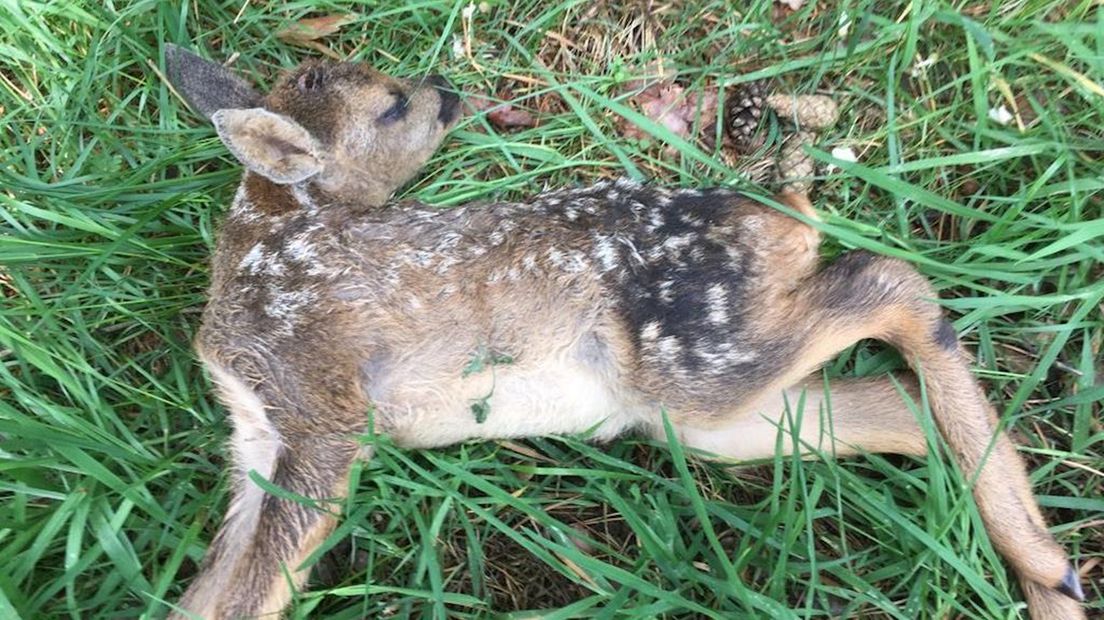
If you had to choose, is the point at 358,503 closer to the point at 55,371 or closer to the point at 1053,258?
the point at 55,371

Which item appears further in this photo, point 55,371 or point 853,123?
point 853,123

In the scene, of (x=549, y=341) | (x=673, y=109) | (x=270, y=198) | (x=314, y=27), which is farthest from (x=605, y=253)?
(x=314, y=27)

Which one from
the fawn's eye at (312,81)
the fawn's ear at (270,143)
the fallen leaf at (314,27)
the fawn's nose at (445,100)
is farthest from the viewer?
the fallen leaf at (314,27)

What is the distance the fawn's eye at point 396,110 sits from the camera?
351cm

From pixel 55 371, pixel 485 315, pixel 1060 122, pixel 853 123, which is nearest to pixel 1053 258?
pixel 1060 122

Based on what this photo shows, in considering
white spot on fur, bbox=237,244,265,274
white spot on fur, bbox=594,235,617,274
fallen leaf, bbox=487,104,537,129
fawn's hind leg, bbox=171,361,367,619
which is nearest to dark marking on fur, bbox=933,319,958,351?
white spot on fur, bbox=594,235,617,274

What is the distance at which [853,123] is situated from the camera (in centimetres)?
362

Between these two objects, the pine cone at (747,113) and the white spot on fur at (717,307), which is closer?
the white spot on fur at (717,307)

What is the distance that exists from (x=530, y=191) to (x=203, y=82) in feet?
4.73

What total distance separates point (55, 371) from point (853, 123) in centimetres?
344

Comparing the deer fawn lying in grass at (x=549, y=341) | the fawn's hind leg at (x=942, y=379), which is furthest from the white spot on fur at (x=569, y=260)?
the fawn's hind leg at (x=942, y=379)

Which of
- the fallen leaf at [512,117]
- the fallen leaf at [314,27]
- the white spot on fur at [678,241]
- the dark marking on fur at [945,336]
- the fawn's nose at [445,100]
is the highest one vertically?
the fallen leaf at [314,27]

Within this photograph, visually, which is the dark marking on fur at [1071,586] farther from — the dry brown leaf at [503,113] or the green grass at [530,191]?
the dry brown leaf at [503,113]

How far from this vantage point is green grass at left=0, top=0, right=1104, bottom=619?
312 cm
